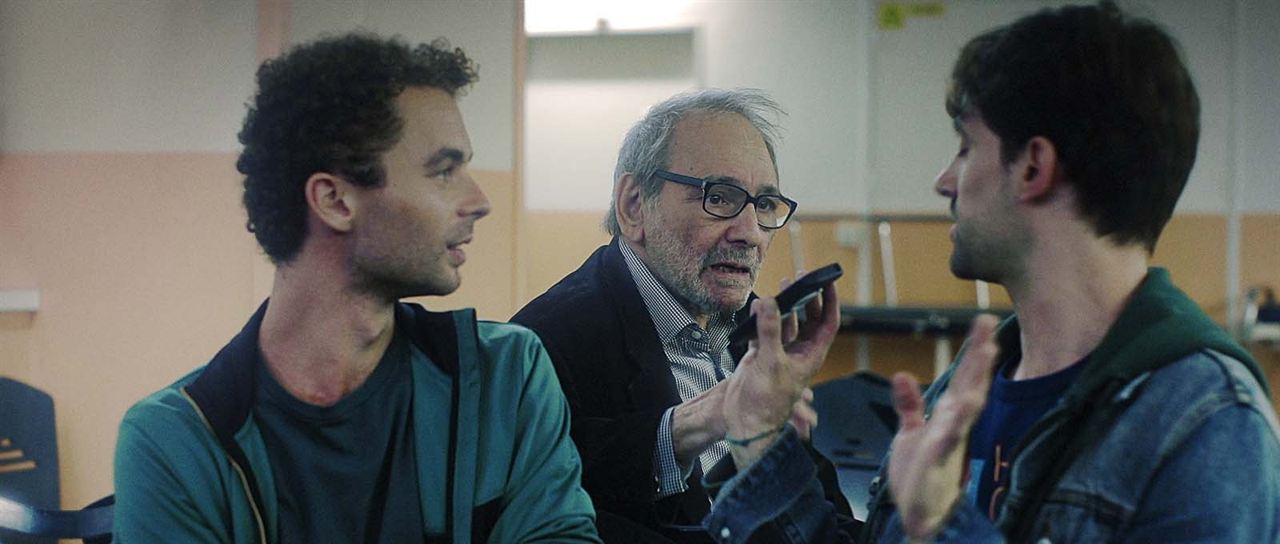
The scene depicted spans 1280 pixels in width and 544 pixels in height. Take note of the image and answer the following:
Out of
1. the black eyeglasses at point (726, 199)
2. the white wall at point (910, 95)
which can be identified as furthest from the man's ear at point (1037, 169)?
the white wall at point (910, 95)

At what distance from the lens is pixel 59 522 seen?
1.83 meters

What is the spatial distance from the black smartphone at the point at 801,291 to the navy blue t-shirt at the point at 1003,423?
219 mm

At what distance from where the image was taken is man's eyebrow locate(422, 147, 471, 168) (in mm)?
1333

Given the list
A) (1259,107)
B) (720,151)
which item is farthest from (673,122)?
(1259,107)

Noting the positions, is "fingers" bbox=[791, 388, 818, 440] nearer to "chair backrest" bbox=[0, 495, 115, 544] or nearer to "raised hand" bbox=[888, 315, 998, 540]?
"raised hand" bbox=[888, 315, 998, 540]

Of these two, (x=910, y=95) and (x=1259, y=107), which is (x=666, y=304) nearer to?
(x=910, y=95)

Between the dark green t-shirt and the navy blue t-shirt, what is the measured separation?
67 cm

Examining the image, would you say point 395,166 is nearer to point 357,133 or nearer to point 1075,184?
point 357,133

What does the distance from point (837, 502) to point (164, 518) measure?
923 millimetres

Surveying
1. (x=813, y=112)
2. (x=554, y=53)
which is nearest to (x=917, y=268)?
(x=813, y=112)

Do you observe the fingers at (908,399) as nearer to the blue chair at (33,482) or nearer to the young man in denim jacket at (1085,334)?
the young man in denim jacket at (1085,334)

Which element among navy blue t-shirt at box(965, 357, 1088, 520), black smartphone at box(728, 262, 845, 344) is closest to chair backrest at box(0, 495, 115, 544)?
black smartphone at box(728, 262, 845, 344)

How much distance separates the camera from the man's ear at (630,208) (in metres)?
1.67

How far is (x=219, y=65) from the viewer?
1.68 m
